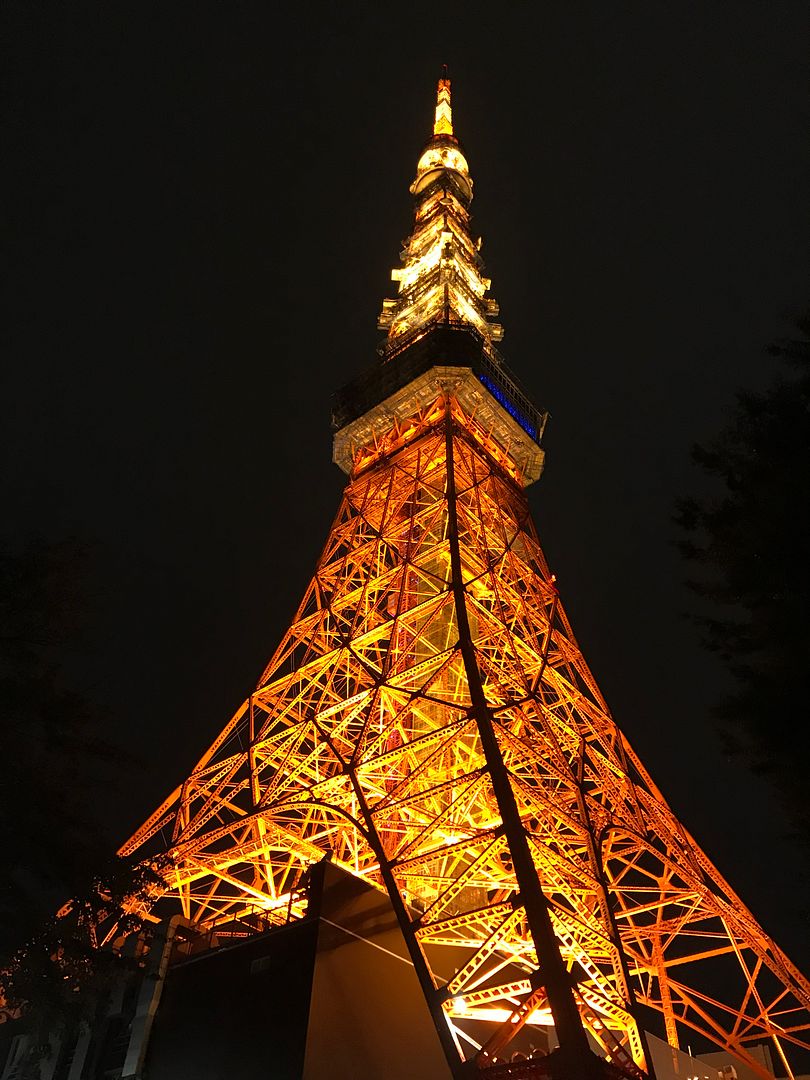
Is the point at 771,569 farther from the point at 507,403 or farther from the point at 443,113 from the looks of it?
the point at 443,113

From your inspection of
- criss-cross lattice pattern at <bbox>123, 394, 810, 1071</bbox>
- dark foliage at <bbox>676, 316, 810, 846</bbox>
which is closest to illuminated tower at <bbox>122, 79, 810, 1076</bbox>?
criss-cross lattice pattern at <bbox>123, 394, 810, 1071</bbox>

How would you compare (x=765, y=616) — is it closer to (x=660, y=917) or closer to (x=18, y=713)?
(x=18, y=713)

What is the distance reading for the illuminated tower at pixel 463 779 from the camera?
9719 millimetres

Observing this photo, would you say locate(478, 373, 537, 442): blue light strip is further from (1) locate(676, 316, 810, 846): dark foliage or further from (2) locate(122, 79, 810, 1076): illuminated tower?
(1) locate(676, 316, 810, 846): dark foliage

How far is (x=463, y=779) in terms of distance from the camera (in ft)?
34.4

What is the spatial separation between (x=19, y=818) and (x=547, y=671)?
376 inches

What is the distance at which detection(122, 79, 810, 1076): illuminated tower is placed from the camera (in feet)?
31.9

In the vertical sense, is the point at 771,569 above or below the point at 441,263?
below

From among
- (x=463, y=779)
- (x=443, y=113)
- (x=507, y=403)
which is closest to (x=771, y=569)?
(x=463, y=779)

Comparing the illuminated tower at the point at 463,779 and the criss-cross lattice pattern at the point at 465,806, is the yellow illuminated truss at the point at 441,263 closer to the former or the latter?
the illuminated tower at the point at 463,779

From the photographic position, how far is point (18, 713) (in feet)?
23.6

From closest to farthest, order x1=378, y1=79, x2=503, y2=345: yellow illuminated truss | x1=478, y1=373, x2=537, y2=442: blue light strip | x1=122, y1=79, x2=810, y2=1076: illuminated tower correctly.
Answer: x1=122, y1=79, x2=810, y2=1076: illuminated tower, x1=478, y1=373, x2=537, y2=442: blue light strip, x1=378, y1=79, x2=503, y2=345: yellow illuminated truss

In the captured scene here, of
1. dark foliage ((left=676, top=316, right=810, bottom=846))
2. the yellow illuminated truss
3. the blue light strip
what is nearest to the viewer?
dark foliage ((left=676, top=316, right=810, bottom=846))

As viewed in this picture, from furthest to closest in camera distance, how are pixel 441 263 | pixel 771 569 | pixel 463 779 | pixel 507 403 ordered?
pixel 441 263 → pixel 507 403 → pixel 463 779 → pixel 771 569
